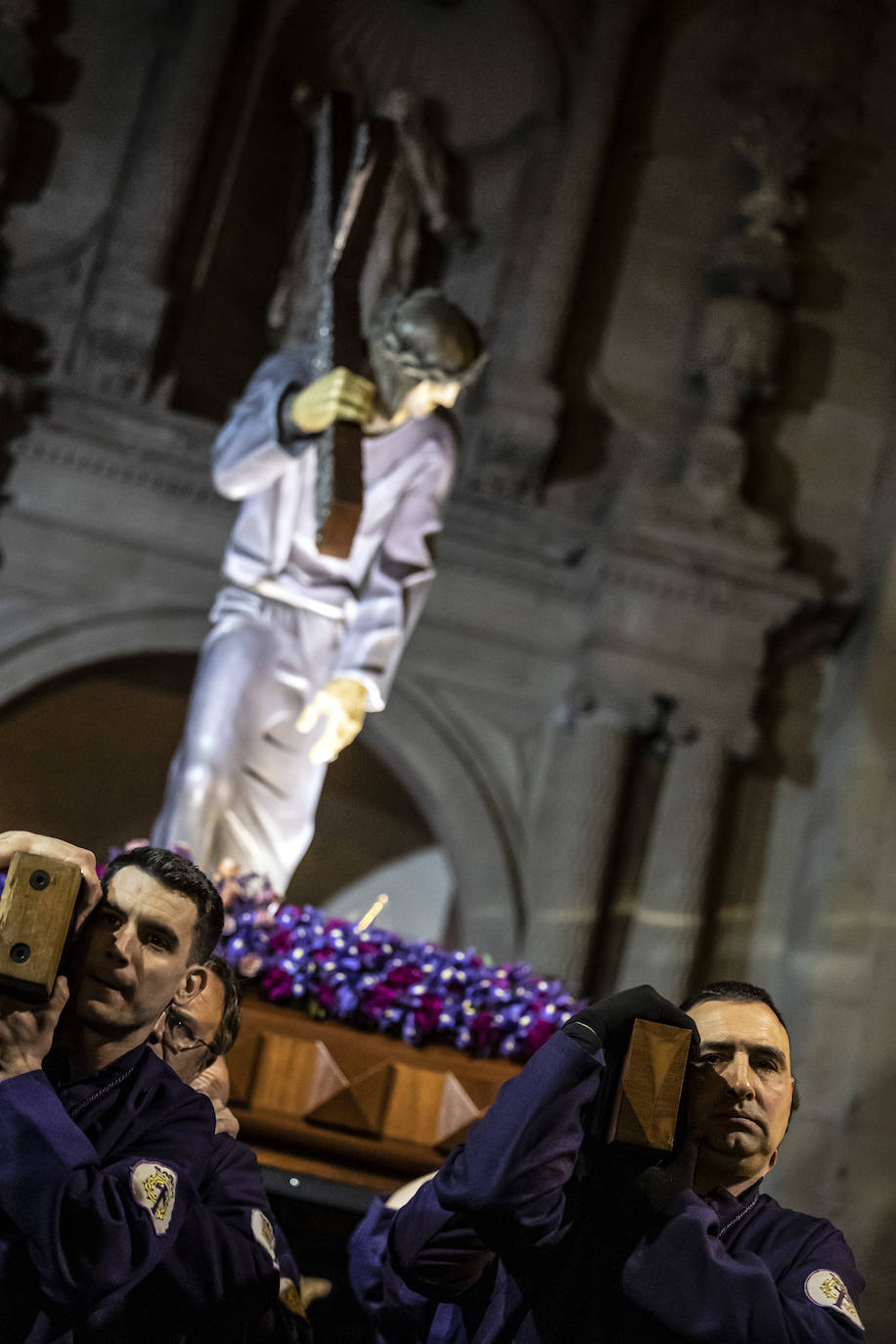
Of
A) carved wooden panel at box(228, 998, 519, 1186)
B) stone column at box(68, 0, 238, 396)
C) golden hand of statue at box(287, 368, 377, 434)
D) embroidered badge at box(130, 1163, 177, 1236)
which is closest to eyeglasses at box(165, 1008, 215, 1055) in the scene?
embroidered badge at box(130, 1163, 177, 1236)

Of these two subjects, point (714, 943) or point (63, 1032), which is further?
point (714, 943)

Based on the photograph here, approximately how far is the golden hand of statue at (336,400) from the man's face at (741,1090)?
8.43ft

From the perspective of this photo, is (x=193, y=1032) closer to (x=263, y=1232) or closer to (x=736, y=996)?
(x=263, y=1232)

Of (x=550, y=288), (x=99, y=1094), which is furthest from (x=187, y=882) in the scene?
(x=550, y=288)

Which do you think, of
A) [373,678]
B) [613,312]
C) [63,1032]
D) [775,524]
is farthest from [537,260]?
[63,1032]

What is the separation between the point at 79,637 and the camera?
7359 millimetres

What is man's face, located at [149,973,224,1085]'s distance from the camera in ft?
7.90

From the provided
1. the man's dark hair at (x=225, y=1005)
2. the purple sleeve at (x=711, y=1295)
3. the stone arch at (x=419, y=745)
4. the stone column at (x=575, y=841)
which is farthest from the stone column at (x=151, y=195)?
the purple sleeve at (x=711, y=1295)

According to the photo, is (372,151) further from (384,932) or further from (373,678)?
(384,932)

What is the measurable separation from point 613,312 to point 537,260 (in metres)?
0.52

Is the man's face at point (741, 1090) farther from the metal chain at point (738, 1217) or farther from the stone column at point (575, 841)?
the stone column at point (575, 841)

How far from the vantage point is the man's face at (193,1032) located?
7.90ft

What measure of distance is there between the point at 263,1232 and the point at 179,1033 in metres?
0.40

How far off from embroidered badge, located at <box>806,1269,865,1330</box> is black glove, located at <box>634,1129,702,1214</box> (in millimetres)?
191
